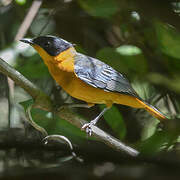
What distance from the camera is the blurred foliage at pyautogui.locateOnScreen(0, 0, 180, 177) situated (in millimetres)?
2309

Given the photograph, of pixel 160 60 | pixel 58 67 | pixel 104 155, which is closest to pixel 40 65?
pixel 58 67

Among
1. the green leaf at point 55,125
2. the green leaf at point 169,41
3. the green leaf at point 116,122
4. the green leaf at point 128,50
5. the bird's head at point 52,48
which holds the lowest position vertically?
the green leaf at point 116,122

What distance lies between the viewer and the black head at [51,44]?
251 cm

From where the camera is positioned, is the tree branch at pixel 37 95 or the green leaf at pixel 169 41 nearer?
the tree branch at pixel 37 95

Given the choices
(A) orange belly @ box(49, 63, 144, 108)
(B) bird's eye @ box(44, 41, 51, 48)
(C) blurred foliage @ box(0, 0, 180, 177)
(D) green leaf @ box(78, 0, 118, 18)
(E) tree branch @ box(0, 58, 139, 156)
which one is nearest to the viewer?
(E) tree branch @ box(0, 58, 139, 156)

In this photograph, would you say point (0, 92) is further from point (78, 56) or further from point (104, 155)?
point (104, 155)

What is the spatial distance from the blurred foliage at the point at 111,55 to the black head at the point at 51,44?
0.20m

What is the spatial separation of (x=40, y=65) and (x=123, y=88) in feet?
2.37

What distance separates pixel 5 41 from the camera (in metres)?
3.84

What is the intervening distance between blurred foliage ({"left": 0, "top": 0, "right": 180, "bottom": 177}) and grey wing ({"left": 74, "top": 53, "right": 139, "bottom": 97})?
0.14 metres

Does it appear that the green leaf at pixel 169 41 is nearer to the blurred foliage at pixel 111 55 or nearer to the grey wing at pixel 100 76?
the blurred foliage at pixel 111 55

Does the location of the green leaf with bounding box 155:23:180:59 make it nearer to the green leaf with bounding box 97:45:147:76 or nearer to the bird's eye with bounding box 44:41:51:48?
the green leaf with bounding box 97:45:147:76

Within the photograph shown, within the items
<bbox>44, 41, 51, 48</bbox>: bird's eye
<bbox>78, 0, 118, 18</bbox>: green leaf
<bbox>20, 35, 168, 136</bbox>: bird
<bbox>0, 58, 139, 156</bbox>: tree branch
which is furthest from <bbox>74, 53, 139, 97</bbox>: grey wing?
<bbox>0, 58, 139, 156</bbox>: tree branch

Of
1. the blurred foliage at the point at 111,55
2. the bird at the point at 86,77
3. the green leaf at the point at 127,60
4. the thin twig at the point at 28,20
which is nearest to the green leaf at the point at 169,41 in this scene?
the blurred foliage at the point at 111,55
